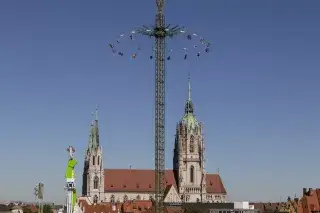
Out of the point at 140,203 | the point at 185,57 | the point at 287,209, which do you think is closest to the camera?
the point at 185,57

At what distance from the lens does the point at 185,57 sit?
287 ft

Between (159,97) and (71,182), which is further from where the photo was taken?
(159,97)

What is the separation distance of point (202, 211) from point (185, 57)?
9506 centimetres

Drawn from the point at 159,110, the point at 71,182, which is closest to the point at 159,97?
the point at 159,110

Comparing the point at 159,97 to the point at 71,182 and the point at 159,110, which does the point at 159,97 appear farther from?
the point at 71,182

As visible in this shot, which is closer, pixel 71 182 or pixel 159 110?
pixel 71 182

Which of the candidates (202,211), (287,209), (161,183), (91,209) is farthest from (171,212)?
(161,183)

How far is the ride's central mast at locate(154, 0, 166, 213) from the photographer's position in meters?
90.6

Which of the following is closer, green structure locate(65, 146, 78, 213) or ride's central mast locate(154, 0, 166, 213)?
green structure locate(65, 146, 78, 213)

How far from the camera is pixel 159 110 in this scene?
306ft

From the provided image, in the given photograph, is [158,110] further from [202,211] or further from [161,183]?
[202,211]

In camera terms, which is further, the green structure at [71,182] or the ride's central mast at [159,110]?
the ride's central mast at [159,110]

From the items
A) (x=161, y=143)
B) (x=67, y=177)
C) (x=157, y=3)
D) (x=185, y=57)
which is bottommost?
(x=67, y=177)

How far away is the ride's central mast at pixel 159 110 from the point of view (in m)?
90.6
